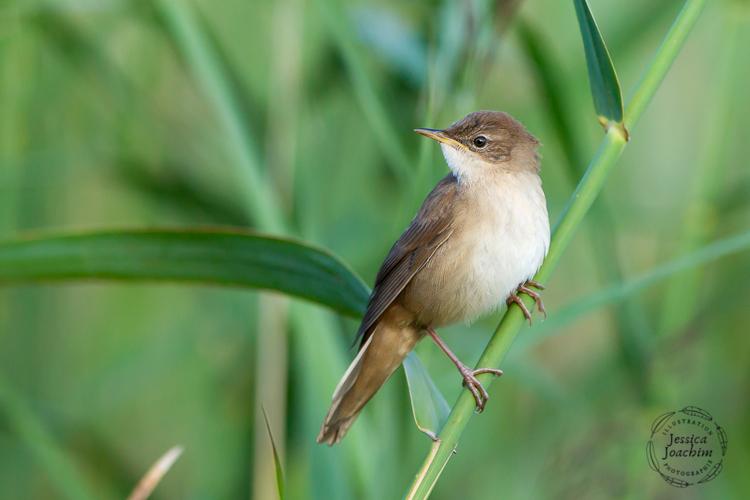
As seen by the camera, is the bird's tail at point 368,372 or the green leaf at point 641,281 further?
the bird's tail at point 368,372

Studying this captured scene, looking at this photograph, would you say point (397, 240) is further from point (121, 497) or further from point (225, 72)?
point (121, 497)

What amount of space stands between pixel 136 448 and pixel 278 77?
1514mm

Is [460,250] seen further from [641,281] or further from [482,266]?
[641,281]

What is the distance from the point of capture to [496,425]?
11.2 feet

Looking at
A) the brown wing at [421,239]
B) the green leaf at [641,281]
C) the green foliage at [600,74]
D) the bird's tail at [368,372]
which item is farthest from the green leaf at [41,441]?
the green foliage at [600,74]

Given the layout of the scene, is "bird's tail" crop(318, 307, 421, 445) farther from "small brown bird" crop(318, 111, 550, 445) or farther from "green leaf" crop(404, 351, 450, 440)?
"green leaf" crop(404, 351, 450, 440)

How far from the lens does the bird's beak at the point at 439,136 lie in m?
2.32

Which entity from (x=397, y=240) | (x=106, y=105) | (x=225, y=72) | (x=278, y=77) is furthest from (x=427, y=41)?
(x=106, y=105)

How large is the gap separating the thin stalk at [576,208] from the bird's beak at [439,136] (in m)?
0.58

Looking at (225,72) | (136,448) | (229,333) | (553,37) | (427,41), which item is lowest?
(136,448)

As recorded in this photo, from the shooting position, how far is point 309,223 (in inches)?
120

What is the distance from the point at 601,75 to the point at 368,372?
3.21 feet

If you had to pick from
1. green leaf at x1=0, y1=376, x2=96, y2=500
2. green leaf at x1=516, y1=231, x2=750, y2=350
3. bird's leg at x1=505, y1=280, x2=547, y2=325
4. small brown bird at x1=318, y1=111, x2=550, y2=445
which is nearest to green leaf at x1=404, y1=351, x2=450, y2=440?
bird's leg at x1=505, y1=280, x2=547, y2=325

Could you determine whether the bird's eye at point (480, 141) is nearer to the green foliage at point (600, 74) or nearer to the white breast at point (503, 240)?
the white breast at point (503, 240)
